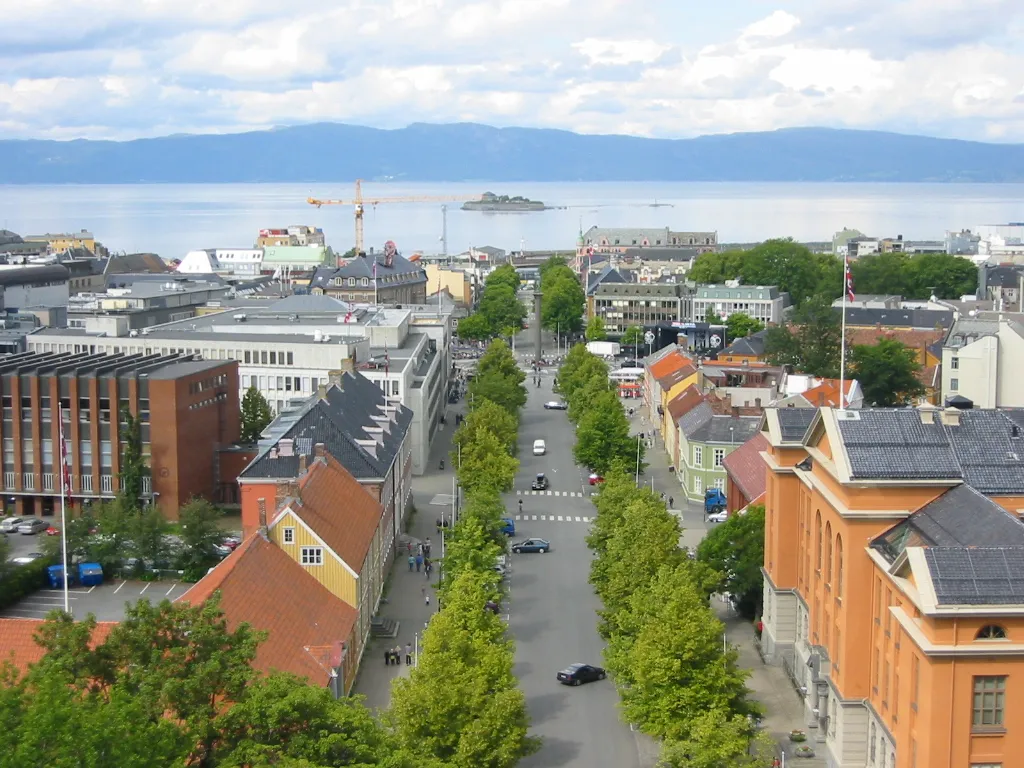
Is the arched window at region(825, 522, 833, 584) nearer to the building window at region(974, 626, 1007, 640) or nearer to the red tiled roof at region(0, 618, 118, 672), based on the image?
the building window at region(974, 626, 1007, 640)

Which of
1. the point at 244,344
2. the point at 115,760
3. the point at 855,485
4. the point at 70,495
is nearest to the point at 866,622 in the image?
the point at 855,485

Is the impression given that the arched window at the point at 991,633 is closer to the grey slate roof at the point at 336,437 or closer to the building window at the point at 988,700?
the building window at the point at 988,700

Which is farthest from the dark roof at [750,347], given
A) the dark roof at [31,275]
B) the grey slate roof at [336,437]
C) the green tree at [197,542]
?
the dark roof at [31,275]

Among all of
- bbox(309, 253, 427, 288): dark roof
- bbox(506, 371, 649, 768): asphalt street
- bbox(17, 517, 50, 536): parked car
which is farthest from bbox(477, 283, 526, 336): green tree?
bbox(17, 517, 50, 536): parked car

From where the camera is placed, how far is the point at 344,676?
117ft

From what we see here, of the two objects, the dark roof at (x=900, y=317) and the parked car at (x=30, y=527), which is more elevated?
the dark roof at (x=900, y=317)

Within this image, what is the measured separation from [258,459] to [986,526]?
2580 centimetres

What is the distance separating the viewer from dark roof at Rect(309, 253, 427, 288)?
430ft

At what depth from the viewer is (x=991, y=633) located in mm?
26484

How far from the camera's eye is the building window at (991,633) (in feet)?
86.6

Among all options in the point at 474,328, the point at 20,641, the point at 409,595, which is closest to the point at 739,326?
the point at 474,328

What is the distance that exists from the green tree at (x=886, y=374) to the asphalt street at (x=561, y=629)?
20325 mm

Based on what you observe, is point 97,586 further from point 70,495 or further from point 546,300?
point 546,300

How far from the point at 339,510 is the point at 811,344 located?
55415 millimetres
